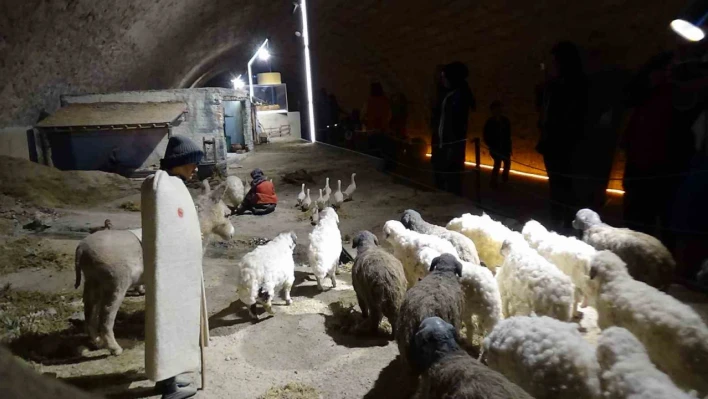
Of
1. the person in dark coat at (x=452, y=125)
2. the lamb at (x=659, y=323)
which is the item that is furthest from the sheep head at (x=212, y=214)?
the person in dark coat at (x=452, y=125)

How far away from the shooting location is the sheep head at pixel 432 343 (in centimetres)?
264

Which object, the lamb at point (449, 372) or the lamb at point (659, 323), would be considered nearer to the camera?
the lamb at point (449, 372)

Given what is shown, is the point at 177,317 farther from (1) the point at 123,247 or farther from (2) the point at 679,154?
(2) the point at 679,154

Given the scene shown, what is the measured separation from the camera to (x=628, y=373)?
234 cm

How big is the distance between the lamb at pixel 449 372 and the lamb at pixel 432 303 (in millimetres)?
203

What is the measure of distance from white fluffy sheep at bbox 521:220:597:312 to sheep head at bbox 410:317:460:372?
1.75 meters

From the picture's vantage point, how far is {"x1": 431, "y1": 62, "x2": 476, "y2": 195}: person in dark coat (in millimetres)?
8531

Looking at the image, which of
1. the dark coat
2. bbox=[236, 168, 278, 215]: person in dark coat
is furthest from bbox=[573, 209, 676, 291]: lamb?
bbox=[236, 168, 278, 215]: person in dark coat

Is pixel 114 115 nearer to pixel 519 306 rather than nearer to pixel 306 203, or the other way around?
pixel 306 203

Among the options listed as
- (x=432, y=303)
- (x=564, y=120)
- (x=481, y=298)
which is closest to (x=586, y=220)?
(x=564, y=120)

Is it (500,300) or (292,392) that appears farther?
(500,300)

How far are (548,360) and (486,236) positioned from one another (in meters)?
2.73

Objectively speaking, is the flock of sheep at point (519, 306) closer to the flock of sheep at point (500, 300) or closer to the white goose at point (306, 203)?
the flock of sheep at point (500, 300)

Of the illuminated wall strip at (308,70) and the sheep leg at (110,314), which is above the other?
the illuminated wall strip at (308,70)
